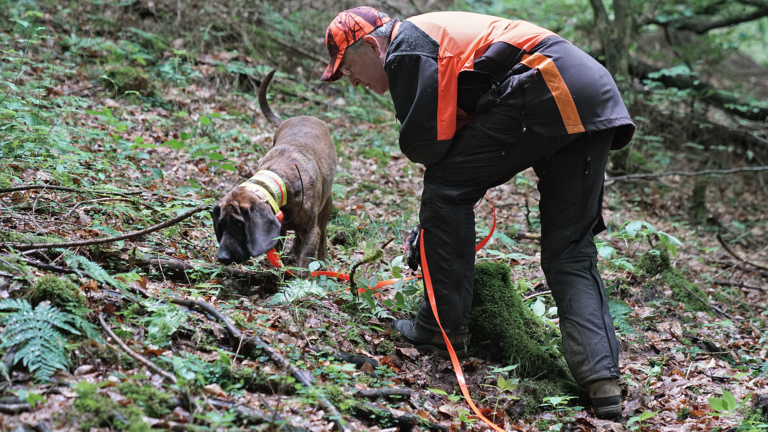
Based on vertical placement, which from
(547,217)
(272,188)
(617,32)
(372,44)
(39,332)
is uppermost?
(617,32)

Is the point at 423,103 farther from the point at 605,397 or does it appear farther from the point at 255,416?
the point at 605,397

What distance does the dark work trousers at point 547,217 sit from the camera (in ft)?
10.4

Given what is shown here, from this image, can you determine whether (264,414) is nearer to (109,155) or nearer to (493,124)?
(493,124)

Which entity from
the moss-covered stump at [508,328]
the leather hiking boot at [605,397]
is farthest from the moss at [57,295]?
the leather hiking boot at [605,397]

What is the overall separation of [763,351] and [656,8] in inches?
343

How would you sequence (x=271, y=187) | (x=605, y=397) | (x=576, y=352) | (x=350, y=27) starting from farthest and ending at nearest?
1. (x=271, y=187)
2. (x=350, y=27)
3. (x=576, y=352)
4. (x=605, y=397)

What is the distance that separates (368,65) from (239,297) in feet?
5.73

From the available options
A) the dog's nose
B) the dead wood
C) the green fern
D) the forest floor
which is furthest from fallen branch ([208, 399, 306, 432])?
the dead wood

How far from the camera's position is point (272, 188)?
3955mm

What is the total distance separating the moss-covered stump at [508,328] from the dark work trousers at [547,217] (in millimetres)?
280

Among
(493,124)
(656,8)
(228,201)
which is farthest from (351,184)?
(656,8)

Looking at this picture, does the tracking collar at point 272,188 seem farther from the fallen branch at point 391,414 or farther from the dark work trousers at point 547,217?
the fallen branch at point 391,414

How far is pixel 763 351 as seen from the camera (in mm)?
4145

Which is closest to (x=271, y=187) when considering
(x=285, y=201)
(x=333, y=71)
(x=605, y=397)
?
(x=285, y=201)
